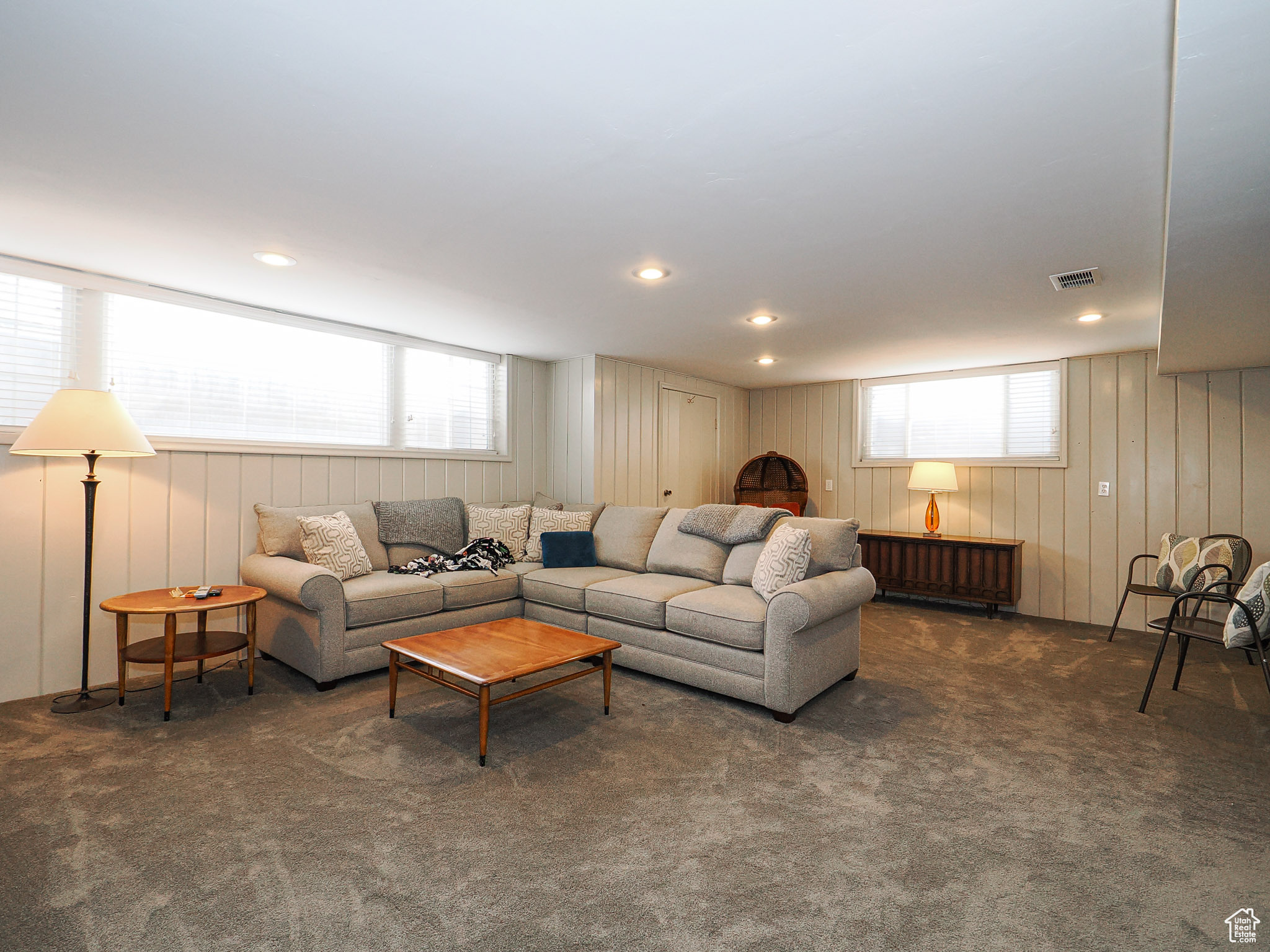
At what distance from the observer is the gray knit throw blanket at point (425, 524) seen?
4289mm

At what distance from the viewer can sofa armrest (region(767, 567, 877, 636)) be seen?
9.68ft

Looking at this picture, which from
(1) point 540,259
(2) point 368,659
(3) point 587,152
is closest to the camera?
(3) point 587,152

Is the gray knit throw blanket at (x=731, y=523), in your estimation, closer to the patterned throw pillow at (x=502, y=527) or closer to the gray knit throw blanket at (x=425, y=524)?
the patterned throw pillow at (x=502, y=527)

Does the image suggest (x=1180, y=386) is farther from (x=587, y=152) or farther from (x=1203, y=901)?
(x=587, y=152)

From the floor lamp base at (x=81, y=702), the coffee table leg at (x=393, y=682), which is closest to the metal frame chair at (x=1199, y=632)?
the coffee table leg at (x=393, y=682)

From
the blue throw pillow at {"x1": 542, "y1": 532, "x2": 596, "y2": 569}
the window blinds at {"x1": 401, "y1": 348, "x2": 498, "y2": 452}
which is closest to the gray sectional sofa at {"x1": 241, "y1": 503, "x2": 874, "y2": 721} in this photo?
the blue throw pillow at {"x1": 542, "y1": 532, "x2": 596, "y2": 569}

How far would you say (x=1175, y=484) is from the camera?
4707 millimetres

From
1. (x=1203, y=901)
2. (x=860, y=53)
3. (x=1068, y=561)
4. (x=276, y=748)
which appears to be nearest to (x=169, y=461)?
(x=276, y=748)

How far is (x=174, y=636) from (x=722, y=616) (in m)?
2.63

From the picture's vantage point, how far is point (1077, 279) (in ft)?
10.4

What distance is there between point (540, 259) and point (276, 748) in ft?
8.12

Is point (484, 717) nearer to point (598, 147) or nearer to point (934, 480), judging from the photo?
point (598, 147)

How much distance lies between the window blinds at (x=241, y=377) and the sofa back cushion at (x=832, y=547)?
10.4 feet

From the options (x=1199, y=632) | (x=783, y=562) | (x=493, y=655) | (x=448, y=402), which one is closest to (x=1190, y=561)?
(x=1199, y=632)
